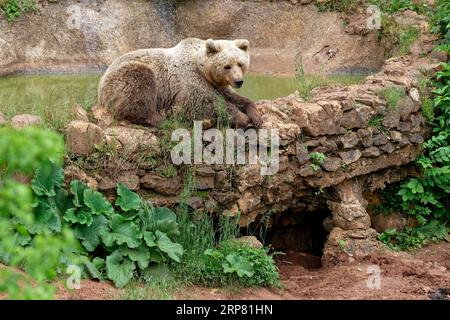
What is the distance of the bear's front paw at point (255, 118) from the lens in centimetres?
809

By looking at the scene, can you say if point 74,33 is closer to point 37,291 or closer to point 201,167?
point 201,167

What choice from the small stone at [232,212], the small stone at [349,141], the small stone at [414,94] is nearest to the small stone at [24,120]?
the small stone at [232,212]

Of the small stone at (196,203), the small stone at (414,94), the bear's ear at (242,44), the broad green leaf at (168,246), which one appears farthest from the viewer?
the small stone at (414,94)

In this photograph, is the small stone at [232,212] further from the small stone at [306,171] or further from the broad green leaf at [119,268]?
the broad green leaf at [119,268]

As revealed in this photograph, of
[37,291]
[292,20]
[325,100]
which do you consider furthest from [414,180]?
[37,291]

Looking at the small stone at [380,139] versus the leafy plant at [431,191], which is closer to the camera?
the small stone at [380,139]

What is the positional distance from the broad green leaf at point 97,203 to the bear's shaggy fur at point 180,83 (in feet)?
3.93

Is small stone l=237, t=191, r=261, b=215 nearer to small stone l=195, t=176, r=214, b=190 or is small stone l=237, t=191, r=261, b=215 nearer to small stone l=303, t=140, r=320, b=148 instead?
small stone l=195, t=176, r=214, b=190

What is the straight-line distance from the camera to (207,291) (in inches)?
271

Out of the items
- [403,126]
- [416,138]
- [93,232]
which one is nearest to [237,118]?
[93,232]

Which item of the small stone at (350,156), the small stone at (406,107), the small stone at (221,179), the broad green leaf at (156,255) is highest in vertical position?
the small stone at (406,107)

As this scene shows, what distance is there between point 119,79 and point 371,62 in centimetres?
661

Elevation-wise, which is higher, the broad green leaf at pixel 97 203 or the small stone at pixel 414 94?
the small stone at pixel 414 94

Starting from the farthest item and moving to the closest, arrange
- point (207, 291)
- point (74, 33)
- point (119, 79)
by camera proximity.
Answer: point (74, 33) → point (119, 79) → point (207, 291)
